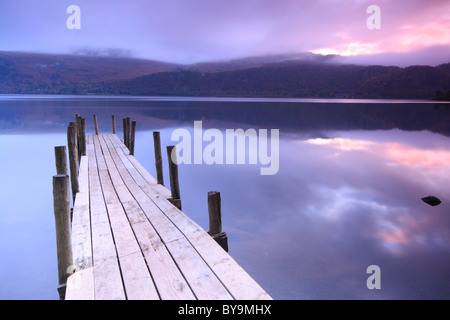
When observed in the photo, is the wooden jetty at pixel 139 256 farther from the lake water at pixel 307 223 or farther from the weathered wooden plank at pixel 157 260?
the lake water at pixel 307 223

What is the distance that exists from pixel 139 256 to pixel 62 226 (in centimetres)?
102

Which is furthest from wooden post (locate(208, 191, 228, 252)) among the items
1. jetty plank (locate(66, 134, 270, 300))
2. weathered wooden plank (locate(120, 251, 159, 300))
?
weathered wooden plank (locate(120, 251, 159, 300))

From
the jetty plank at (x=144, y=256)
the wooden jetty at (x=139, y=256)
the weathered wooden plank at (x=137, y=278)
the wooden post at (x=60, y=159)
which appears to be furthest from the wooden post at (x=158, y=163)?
the weathered wooden plank at (x=137, y=278)

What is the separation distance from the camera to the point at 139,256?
3.61 meters

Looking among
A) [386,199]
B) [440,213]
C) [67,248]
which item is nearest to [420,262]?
[440,213]

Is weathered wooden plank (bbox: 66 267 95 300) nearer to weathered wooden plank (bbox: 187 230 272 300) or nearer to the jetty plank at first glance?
the jetty plank

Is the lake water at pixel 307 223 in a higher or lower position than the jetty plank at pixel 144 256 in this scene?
lower

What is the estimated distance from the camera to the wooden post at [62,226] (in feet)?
10.5

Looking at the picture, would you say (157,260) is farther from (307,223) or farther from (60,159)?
(307,223)

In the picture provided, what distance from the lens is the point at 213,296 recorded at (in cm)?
288

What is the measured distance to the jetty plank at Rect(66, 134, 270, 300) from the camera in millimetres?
2955

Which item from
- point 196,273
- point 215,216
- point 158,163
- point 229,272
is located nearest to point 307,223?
point 215,216
